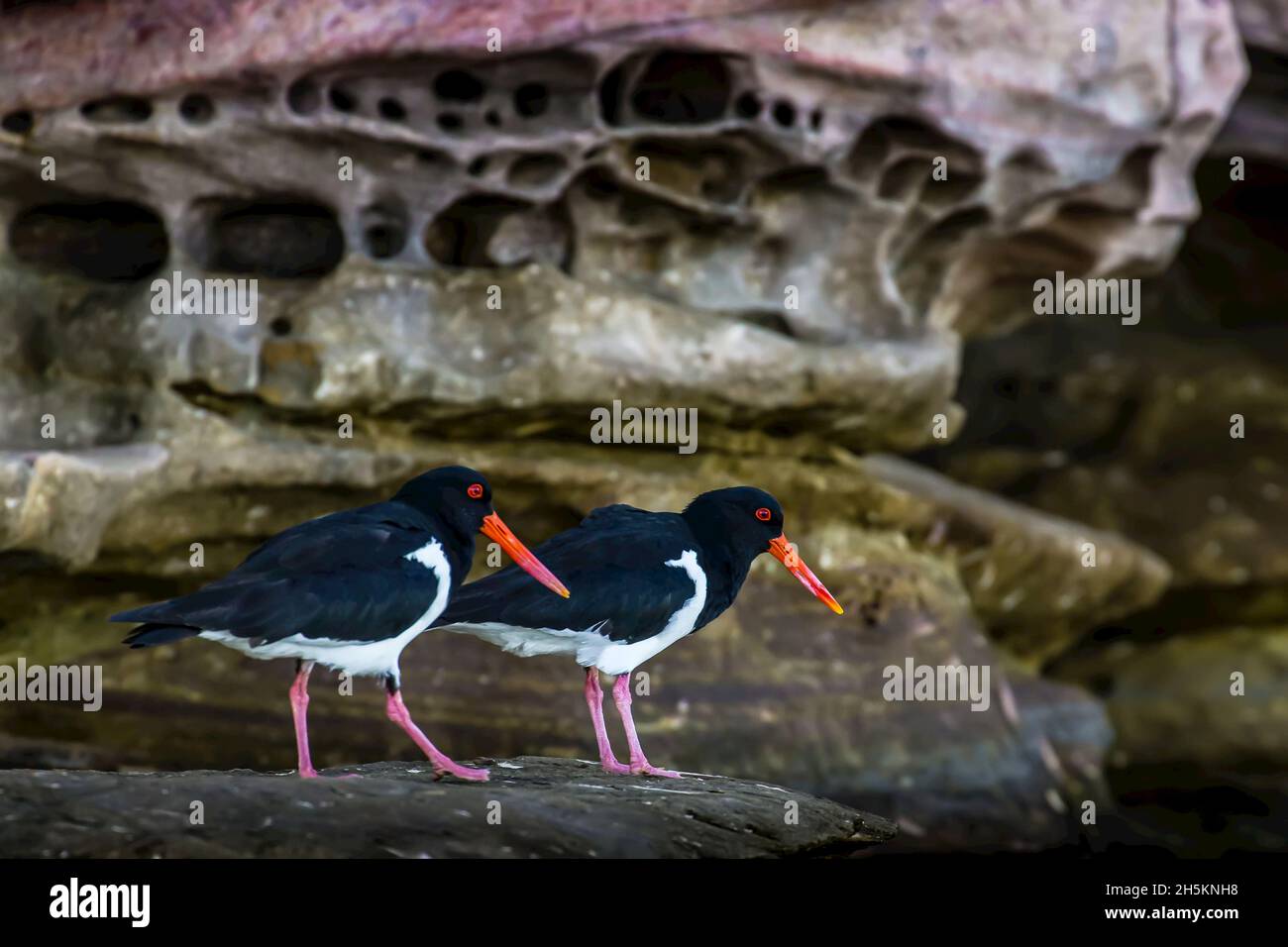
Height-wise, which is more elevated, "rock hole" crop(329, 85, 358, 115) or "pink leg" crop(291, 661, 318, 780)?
"rock hole" crop(329, 85, 358, 115)

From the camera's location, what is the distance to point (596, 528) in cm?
720

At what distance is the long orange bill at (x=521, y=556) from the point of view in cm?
671

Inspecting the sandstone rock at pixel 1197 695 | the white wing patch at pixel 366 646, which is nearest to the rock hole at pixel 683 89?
the white wing patch at pixel 366 646

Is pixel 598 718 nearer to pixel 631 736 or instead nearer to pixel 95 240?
pixel 631 736

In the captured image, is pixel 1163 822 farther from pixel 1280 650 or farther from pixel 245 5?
pixel 245 5

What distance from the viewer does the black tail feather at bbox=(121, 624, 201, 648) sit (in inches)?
236

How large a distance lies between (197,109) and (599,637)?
4.55m

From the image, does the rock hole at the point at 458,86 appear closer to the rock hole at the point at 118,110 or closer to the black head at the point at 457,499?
the rock hole at the point at 118,110

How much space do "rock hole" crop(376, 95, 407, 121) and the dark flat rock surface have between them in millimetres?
4697

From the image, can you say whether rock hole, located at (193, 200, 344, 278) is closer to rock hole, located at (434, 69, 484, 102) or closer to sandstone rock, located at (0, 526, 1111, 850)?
rock hole, located at (434, 69, 484, 102)

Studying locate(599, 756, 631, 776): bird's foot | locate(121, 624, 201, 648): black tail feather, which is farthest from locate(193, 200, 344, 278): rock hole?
locate(121, 624, 201, 648): black tail feather

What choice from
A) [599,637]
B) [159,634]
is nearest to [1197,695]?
[599,637]

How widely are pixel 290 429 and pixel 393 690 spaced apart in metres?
3.89
